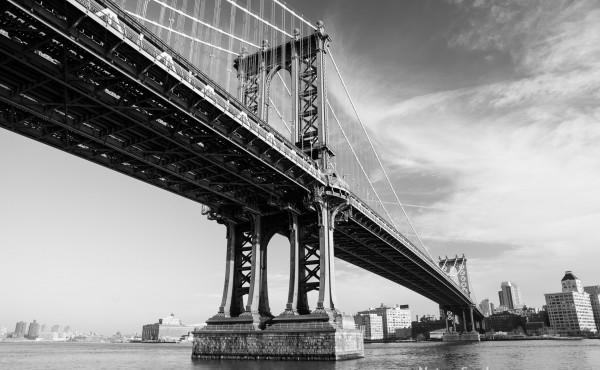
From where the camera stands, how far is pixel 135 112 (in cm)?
2830

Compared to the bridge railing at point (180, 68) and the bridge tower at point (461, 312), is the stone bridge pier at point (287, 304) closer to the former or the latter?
the bridge railing at point (180, 68)

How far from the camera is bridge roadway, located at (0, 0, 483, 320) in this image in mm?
21469

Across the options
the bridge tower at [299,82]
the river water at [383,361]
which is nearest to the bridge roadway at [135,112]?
the bridge tower at [299,82]

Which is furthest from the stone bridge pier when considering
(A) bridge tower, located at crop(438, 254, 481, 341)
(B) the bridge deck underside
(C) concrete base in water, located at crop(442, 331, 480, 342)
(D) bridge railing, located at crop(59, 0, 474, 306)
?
(C) concrete base in water, located at crop(442, 331, 480, 342)

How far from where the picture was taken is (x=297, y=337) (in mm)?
39688

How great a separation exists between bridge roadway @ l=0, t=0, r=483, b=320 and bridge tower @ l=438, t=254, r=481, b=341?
10507cm

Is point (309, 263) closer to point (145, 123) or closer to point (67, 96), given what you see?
point (145, 123)

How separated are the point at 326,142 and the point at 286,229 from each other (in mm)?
10060

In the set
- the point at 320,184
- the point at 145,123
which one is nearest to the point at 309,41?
the point at 320,184

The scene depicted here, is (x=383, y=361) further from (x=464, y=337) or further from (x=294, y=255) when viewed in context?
(x=464, y=337)

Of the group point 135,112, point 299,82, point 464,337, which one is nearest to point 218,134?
point 135,112

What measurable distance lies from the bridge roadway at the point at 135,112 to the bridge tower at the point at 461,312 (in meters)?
105

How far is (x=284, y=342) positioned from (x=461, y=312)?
141 m

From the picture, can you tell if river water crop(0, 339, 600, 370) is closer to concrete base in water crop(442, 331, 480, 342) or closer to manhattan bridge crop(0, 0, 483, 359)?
manhattan bridge crop(0, 0, 483, 359)
